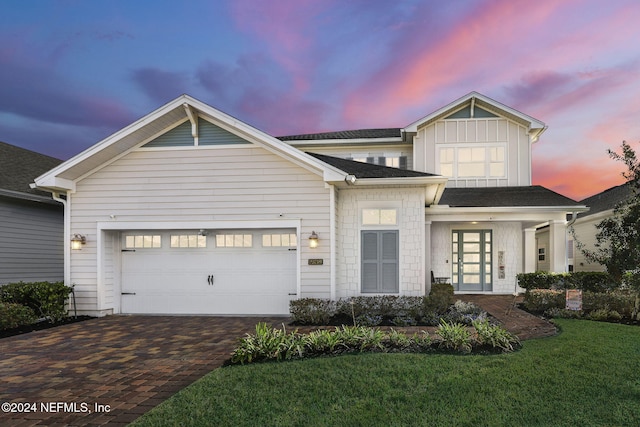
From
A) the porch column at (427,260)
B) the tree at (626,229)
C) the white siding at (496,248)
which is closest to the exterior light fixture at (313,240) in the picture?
the porch column at (427,260)

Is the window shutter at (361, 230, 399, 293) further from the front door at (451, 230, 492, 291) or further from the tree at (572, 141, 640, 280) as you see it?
the front door at (451, 230, 492, 291)

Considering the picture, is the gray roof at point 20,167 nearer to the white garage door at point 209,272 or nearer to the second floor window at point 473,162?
the white garage door at point 209,272

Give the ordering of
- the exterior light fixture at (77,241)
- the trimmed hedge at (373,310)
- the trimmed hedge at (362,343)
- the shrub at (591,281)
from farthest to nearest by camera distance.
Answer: the shrub at (591,281)
the exterior light fixture at (77,241)
the trimmed hedge at (373,310)
the trimmed hedge at (362,343)

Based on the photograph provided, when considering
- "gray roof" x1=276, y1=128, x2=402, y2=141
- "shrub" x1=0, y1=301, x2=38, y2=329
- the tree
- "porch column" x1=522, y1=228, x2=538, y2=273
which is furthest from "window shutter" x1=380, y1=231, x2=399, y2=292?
"shrub" x1=0, y1=301, x2=38, y2=329

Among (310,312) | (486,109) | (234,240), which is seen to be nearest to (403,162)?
(486,109)

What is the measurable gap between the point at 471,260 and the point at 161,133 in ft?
36.3

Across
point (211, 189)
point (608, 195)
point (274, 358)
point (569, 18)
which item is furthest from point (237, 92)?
point (608, 195)

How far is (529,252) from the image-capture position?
14.2 meters

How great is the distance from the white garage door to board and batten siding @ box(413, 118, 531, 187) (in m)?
7.24

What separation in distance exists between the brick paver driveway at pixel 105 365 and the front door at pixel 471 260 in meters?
7.79

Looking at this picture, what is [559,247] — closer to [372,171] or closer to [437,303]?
[437,303]

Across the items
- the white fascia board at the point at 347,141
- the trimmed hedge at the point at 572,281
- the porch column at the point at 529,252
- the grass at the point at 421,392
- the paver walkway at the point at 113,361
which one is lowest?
the paver walkway at the point at 113,361

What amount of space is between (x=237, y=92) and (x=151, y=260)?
41.9 ft

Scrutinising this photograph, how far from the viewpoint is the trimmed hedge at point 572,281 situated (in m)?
11.1
